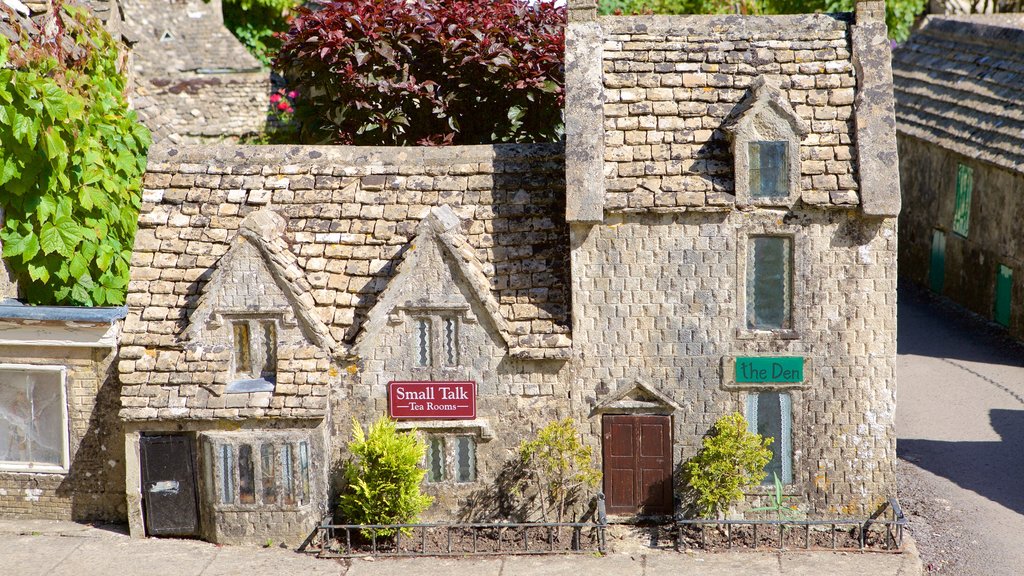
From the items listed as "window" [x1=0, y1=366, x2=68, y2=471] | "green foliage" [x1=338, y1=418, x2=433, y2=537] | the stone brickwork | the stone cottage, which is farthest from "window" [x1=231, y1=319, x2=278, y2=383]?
the stone cottage

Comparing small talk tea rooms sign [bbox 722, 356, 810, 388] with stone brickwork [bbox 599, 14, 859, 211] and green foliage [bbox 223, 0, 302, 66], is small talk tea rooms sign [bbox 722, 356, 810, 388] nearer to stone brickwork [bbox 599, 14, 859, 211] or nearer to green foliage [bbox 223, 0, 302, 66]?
stone brickwork [bbox 599, 14, 859, 211]

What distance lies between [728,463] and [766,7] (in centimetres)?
2180

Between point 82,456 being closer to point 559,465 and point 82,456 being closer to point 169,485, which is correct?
point 169,485

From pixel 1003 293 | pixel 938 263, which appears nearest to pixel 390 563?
pixel 1003 293

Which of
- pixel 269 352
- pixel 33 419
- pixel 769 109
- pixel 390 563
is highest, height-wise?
pixel 769 109

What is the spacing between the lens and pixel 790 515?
17984mm

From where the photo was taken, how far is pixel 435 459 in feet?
59.5

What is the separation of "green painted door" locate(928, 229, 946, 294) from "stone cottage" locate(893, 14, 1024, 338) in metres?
0.03

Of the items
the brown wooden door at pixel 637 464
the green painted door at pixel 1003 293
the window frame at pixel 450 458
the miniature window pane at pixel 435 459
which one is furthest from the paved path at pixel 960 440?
the miniature window pane at pixel 435 459

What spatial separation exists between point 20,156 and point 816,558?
1300 cm

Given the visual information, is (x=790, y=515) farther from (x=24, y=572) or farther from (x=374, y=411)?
(x=24, y=572)

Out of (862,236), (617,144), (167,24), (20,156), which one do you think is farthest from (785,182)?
(167,24)

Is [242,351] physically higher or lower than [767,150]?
lower

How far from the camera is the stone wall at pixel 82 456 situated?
18250 millimetres
